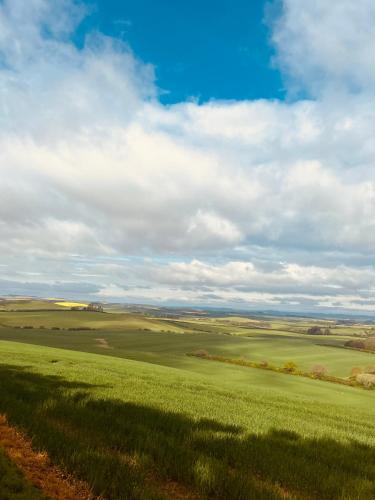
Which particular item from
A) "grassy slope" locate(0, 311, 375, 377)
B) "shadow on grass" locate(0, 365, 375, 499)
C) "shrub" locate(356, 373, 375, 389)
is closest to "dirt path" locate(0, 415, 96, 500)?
"shadow on grass" locate(0, 365, 375, 499)

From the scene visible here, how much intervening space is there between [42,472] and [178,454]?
312 cm

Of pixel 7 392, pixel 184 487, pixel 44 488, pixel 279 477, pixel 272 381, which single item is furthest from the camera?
pixel 272 381

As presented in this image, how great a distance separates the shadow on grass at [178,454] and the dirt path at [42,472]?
20 centimetres

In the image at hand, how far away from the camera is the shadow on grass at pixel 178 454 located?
24.7 feet

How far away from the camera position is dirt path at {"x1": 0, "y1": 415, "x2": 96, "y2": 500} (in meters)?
6.81

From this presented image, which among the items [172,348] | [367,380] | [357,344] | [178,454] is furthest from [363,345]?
[178,454]

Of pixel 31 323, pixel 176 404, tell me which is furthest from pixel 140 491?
pixel 31 323

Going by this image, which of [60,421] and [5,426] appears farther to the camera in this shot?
[60,421]

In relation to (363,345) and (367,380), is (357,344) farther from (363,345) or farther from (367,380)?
(367,380)

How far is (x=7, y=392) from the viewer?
14.2 m

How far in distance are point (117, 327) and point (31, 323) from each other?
30896 millimetres

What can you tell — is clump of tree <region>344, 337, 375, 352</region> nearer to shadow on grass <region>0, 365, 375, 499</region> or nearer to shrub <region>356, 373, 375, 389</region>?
shrub <region>356, 373, 375, 389</region>

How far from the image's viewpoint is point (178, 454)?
356 inches

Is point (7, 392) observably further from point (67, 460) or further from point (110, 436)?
point (67, 460)
